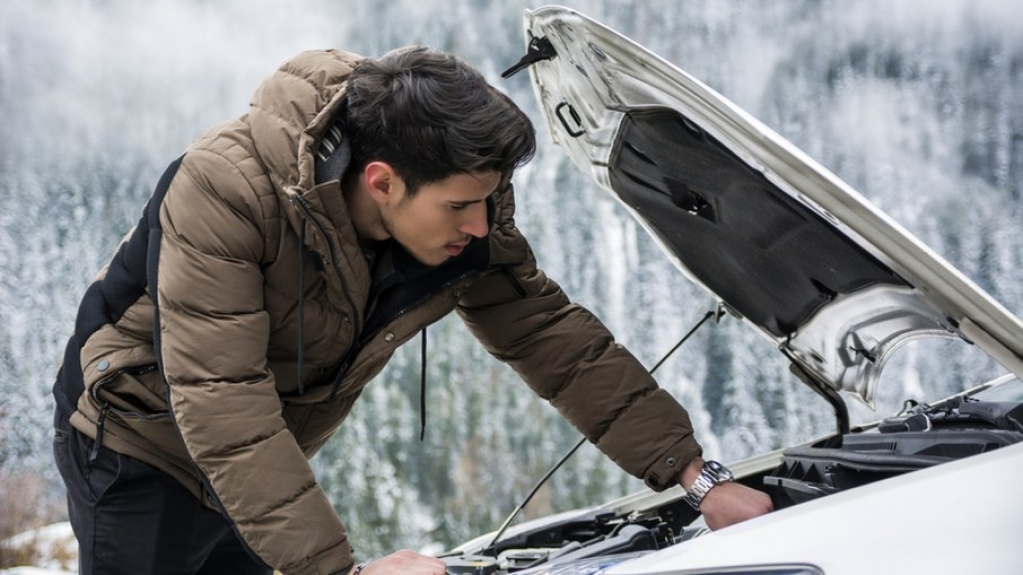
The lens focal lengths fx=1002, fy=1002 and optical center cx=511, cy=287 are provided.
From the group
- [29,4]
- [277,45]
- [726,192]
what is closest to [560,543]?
[726,192]

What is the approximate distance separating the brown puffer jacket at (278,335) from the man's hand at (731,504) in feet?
0.44

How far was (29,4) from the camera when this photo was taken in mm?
6816

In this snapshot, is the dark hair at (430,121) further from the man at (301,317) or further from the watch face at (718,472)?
the watch face at (718,472)

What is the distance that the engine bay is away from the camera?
1685 millimetres

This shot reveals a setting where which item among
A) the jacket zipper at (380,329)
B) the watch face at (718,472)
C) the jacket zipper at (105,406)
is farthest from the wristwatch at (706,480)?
the jacket zipper at (105,406)

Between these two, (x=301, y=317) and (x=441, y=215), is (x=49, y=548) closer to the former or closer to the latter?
(x=301, y=317)

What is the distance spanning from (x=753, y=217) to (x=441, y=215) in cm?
58

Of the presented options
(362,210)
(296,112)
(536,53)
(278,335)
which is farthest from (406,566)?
(536,53)

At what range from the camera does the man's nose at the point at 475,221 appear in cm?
181

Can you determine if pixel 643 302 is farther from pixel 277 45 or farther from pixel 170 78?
pixel 170 78

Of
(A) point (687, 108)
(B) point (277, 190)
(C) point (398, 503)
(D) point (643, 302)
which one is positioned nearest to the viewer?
(A) point (687, 108)

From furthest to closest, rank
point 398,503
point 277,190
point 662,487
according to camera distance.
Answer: point 398,503 → point 662,487 → point 277,190

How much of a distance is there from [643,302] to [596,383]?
5251 millimetres

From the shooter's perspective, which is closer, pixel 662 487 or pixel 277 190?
pixel 277 190
